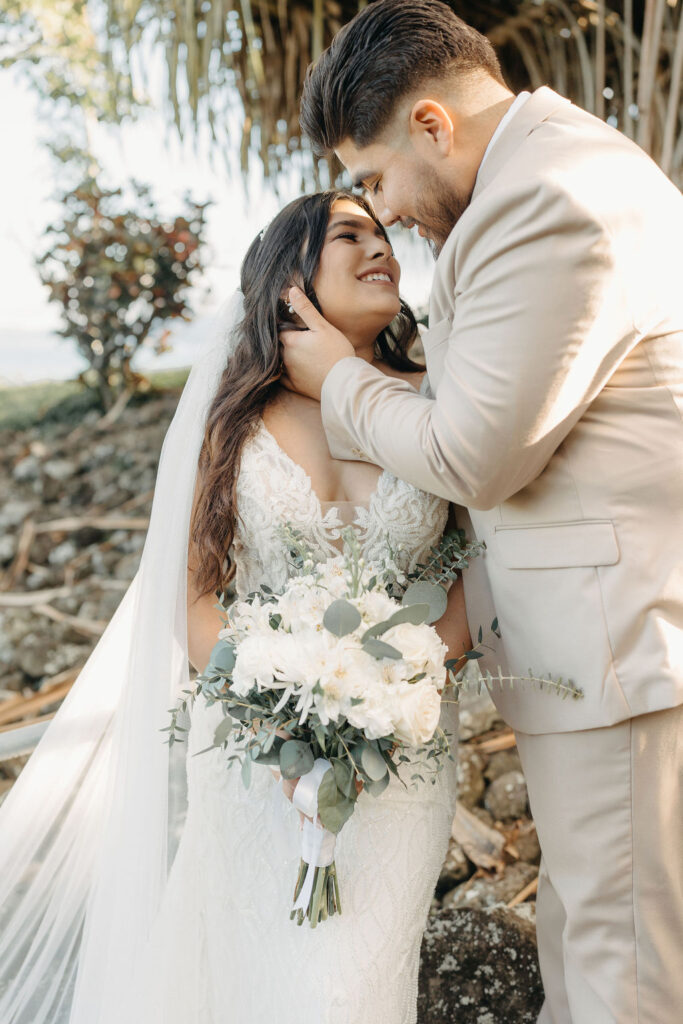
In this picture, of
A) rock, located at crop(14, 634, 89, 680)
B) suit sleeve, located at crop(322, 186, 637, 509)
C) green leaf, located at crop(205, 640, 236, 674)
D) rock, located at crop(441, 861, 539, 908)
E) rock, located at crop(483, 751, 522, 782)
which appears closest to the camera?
suit sleeve, located at crop(322, 186, 637, 509)

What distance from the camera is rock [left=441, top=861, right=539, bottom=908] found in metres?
2.64

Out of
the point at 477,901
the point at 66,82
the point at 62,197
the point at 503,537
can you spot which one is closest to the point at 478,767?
the point at 477,901

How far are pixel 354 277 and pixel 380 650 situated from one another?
3.44 feet

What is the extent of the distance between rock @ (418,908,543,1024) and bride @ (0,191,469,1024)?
1.64 ft

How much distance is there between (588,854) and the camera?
1.50 meters

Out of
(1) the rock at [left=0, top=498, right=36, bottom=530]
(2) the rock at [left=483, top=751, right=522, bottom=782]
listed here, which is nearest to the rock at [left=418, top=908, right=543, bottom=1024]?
(2) the rock at [left=483, top=751, right=522, bottom=782]

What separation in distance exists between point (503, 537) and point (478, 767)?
1.87m

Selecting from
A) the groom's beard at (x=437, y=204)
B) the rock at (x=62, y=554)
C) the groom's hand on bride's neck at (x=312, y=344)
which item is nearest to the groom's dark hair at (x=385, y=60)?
the groom's beard at (x=437, y=204)

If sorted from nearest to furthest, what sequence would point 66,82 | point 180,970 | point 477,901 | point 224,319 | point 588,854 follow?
point 588,854 < point 180,970 < point 224,319 < point 477,901 < point 66,82

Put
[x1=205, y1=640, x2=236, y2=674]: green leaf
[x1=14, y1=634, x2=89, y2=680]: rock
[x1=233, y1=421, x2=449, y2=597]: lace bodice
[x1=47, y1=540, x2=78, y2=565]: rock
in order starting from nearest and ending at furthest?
[x1=205, y1=640, x2=236, y2=674]: green leaf → [x1=233, y1=421, x2=449, y2=597]: lace bodice → [x1=14, y1=634, x2=89, y2=680]: rock → [x1=47, y1=540, x2=78, y2=565]: rock

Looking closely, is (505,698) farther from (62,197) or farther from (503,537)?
(62,197)

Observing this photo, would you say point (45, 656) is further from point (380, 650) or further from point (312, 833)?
point (380, 650)

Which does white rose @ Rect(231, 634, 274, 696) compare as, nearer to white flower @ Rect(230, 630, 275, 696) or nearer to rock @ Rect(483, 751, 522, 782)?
white flower @ Rect(230, 630, 275, 696)

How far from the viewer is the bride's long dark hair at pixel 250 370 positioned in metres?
1.90
